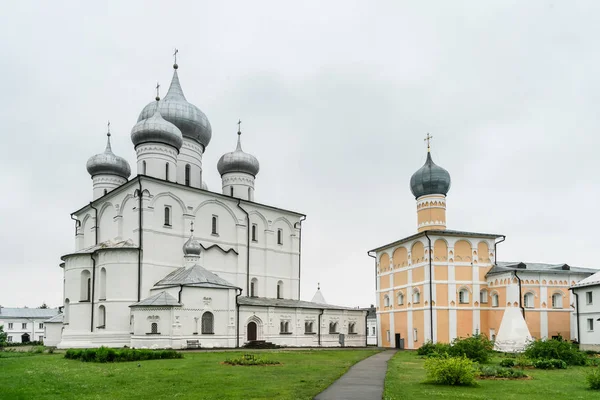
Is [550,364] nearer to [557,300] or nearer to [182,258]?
[557,300]

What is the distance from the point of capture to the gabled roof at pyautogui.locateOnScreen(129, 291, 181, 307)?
93.1 feet

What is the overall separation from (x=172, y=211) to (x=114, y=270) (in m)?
5.08

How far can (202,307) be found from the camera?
97.9 ft

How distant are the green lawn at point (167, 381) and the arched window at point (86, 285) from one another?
12655 mm

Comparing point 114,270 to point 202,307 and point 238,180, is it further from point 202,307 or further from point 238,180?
point 238,180

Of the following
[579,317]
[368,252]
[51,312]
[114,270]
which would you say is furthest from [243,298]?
[51,312]

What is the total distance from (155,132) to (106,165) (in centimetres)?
643

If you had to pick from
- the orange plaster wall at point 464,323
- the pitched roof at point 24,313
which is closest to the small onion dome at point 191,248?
the orange plaster wall at point 464,323

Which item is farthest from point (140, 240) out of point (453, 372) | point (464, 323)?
point (453, 372)

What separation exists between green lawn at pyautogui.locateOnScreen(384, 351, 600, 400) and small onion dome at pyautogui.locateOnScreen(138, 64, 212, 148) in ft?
88.1

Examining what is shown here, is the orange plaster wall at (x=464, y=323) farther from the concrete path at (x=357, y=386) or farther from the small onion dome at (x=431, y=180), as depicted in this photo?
the concrete path at (x=357, y=386)

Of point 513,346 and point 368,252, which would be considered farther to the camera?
point 368,252

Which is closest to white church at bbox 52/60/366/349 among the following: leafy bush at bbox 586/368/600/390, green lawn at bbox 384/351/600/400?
green lawn at bbox 384/351/600/400

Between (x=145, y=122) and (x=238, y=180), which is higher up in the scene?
(x=145, y=122)
